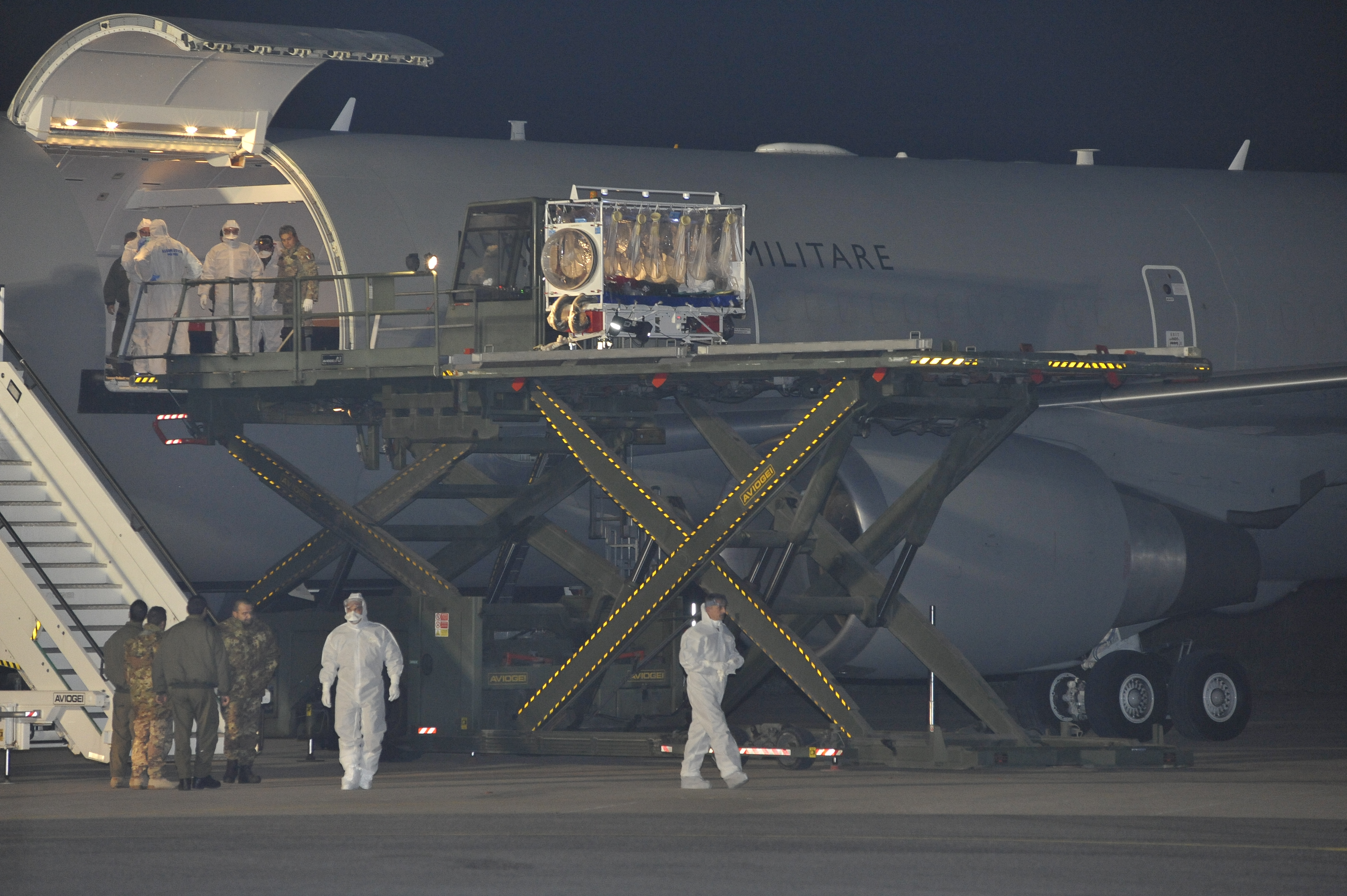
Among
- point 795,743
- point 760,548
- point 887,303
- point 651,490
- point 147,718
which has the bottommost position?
point 795,743

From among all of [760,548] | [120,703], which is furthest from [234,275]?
[760,548]

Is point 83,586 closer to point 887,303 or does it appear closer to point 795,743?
point 795,743

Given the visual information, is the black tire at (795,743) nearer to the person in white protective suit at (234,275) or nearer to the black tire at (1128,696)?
the black tire at (1128,696)

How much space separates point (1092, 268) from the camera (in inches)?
797

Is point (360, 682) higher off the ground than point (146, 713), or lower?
higher

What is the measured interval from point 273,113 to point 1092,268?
9.02m

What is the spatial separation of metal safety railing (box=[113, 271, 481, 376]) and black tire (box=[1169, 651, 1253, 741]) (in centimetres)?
776

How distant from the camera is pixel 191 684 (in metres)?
13.4

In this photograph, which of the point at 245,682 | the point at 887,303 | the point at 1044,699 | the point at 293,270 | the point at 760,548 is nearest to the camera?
the point at 245,682

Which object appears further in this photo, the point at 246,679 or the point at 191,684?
the point at 246,679

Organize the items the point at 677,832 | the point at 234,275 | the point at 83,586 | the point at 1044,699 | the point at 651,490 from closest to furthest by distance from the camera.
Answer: the point at 677,832 → the point at 83,586 → the point at 651,490 → the point at 234,275 → the point at 1044,699

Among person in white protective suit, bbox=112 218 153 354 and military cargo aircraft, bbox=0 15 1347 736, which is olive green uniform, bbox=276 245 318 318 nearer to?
military cargo aircraft, bbox=0 15 1347 736

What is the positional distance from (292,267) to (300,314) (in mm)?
1454

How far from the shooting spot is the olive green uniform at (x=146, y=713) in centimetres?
1357
